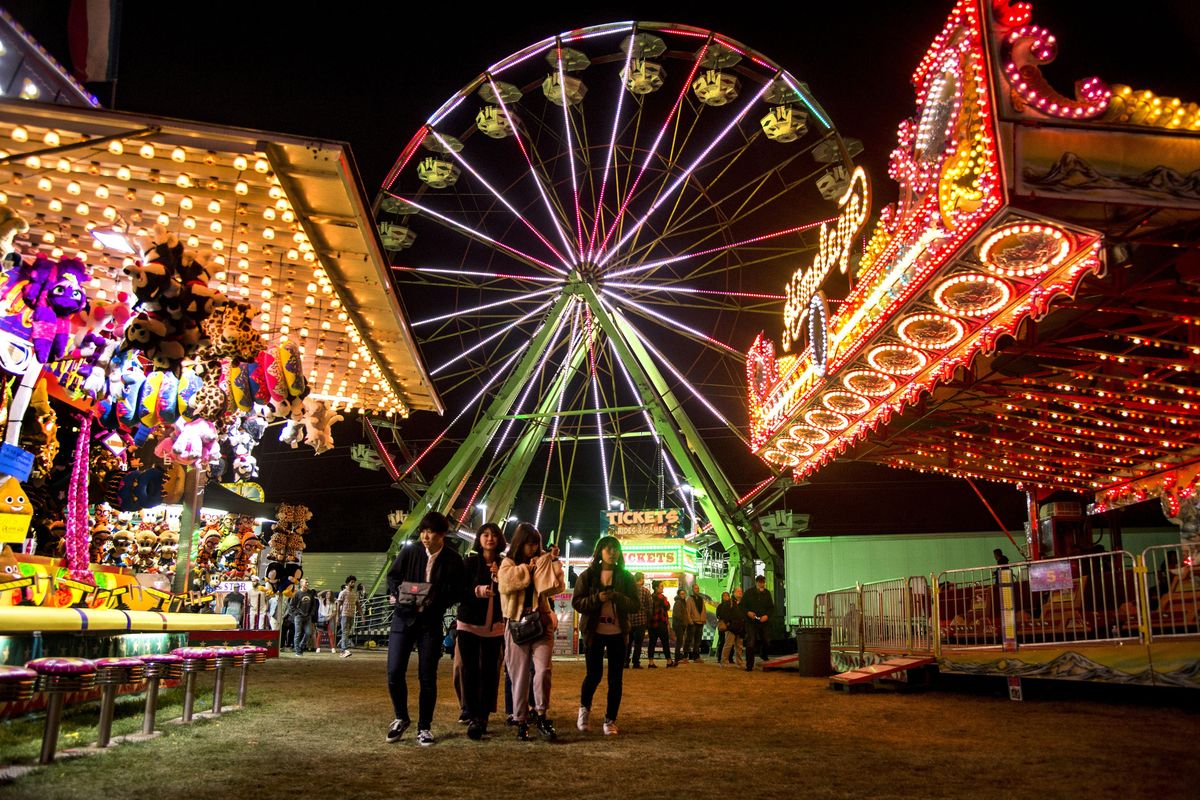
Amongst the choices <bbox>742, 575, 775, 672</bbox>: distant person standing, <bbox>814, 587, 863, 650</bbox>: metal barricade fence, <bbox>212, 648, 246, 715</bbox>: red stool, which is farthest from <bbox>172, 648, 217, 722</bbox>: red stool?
<bbox>742, 575, 775, 672</bbox>: distant person standing

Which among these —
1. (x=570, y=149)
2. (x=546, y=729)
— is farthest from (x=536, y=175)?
(x=546, y=729)

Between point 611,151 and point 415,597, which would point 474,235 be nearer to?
point 611,151

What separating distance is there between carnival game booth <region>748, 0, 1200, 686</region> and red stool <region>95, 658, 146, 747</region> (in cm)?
649

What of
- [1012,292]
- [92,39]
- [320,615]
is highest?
[92,39]

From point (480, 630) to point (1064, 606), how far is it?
21.0 ft

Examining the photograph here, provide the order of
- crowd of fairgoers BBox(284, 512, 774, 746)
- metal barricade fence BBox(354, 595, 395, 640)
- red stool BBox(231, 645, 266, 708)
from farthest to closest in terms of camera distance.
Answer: metal barricade fence BBox(354, 595, 395, 640) → red stool BBox(231, 645, 266, 708) → crowd of fairgoers BBox(284, 512, 774, 746)

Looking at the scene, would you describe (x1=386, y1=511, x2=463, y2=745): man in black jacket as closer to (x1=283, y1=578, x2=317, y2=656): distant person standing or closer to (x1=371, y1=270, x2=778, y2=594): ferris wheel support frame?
(x1=283, y1=578, x2=317, y2=656): distant person standing

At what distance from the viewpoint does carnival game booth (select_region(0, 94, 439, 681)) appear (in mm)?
5855

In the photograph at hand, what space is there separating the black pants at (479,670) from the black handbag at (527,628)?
0.29 m

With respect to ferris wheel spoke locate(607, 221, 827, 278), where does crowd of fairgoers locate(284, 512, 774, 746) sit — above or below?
below

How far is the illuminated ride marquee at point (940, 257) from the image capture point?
650cm

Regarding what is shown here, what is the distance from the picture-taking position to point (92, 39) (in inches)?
430

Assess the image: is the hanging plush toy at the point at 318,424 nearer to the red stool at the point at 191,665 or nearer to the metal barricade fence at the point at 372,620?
the red stool at the point at 191,665

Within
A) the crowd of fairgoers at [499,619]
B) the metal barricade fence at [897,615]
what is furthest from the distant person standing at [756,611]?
the crowd of fairgoers at [499,619]
